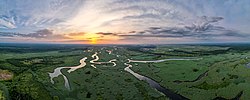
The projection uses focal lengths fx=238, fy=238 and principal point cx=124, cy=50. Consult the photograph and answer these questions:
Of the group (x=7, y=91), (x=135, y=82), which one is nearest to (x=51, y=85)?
(x=7, y=91)

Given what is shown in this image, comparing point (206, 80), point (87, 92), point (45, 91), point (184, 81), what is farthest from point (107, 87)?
point (206, 80)

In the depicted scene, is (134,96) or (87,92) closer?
(134,96)

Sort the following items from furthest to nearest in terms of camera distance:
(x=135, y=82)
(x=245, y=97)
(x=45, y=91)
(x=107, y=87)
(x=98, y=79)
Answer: (x=98, y=79), (x=135, y=82), (x=107, y=87), (x=45, y=91), (x=245, y=97)

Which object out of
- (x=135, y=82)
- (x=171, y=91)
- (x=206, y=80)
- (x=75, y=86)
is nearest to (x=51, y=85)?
(x=75, y=86)

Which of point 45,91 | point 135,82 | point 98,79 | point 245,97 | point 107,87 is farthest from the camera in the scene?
point 98,79

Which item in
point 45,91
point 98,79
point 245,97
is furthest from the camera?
point 98,79

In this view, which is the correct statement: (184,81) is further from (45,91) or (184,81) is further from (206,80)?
(45,91)

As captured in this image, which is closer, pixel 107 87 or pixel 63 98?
Result: pixel 63 98

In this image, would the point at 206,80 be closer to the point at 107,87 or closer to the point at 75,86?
the point at 107,87
